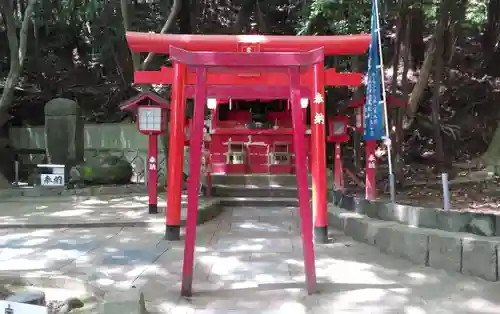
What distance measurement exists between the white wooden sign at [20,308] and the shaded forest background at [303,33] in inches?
346

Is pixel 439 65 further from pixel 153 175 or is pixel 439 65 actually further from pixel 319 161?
pixel 153 175

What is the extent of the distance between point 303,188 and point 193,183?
1.01m

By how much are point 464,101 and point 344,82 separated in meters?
10.6

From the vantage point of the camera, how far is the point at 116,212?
9297mm

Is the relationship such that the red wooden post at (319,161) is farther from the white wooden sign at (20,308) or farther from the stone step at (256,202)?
the white wooden sign at (20,308)

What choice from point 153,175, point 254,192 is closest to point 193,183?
point 153,175

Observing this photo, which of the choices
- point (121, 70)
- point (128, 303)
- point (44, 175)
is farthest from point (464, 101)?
point (128, 303)

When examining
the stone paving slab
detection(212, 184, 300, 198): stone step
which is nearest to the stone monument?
the stone paving slab

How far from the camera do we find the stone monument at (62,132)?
43.3 feet

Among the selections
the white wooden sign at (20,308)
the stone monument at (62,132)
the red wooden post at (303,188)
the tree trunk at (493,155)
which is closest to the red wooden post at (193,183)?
the red wooden post at (303,188)

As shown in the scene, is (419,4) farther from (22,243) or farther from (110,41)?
(110,41)

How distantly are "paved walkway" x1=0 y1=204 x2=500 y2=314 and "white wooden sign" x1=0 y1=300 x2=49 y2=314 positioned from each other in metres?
1.20

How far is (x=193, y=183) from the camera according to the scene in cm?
446

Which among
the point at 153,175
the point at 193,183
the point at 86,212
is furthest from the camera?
the point at 86,212
